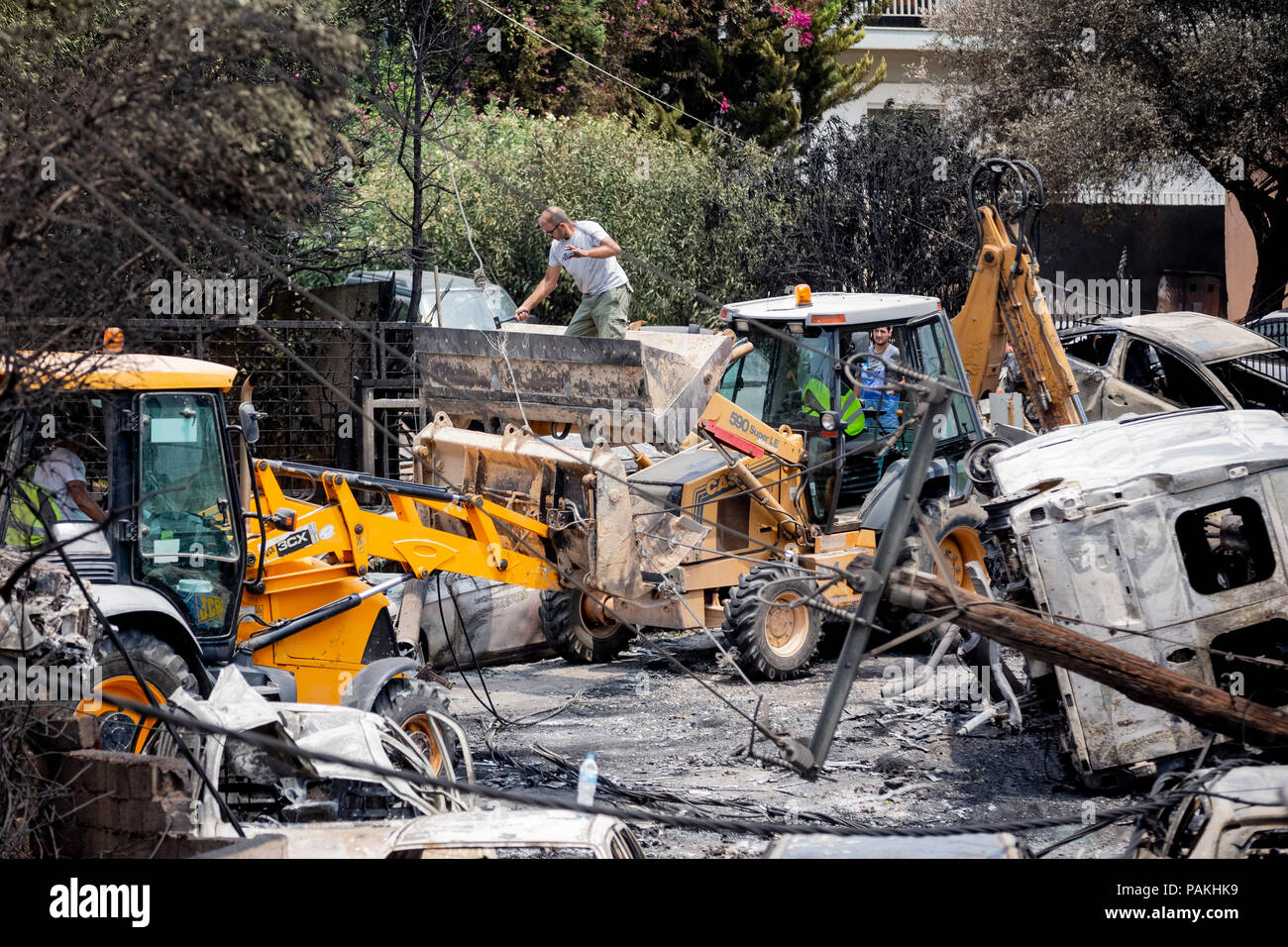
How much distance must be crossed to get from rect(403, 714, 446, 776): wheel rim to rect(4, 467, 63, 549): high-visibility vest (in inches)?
83.3

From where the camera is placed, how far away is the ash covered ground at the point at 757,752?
768 cm

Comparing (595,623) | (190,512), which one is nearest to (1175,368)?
(595,623)

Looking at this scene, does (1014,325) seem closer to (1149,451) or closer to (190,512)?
(1149,451)

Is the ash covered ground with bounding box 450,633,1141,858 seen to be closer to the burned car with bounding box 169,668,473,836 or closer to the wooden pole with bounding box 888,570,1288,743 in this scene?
the wooden pole with bounding box 888,570,1288,743

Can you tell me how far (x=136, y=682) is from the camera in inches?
274

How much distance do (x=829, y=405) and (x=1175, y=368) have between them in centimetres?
575

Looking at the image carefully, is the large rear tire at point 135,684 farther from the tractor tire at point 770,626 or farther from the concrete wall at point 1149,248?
the concrete wall at point 1149,248

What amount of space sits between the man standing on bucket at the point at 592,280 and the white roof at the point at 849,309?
112 cm

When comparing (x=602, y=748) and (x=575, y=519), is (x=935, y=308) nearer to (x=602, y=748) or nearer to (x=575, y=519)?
(x=575, y=519)

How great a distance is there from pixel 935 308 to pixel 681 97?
51.1ft

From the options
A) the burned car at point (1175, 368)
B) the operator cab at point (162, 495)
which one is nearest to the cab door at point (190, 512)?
the operator cab at point (162, 495)

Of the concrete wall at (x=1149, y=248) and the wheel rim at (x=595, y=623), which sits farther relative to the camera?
the concrete wall at (x=1149, y=248)

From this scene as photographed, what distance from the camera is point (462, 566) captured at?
9070 mm
